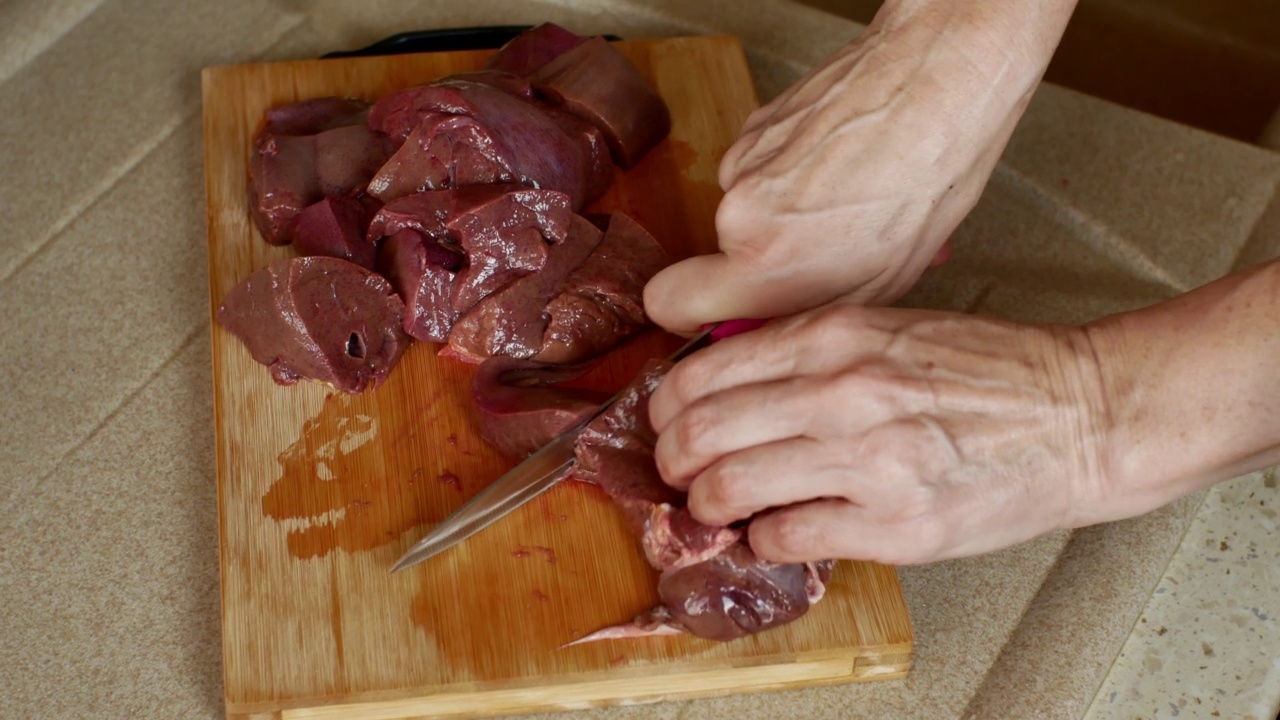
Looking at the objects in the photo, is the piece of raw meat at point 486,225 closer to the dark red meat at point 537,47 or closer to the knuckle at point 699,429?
the dark red meat at point 537,47

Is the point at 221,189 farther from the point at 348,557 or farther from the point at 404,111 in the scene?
the point at 348,557

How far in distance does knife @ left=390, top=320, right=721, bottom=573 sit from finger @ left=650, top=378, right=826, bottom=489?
0.31m

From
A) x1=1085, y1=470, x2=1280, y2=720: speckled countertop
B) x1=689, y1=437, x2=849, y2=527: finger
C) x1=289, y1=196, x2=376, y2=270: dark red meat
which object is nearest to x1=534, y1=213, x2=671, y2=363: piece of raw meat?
x1=289, y1=196, x2=376, y2=270: dark red meat

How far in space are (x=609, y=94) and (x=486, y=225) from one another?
0.51 m

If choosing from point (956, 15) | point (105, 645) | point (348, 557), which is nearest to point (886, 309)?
point (956, 15)

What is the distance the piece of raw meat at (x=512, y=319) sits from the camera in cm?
259

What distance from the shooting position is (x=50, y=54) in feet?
11.1

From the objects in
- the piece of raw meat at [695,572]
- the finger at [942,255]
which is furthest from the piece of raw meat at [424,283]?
the finger at [942,255]

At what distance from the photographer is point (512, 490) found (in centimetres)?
239

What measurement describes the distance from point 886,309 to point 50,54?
2440 mm

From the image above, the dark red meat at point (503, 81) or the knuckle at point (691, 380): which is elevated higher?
the knuckle at point (691, 380)

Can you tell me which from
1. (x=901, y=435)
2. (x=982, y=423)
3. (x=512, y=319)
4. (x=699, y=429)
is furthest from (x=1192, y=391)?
(x=512, y=319)

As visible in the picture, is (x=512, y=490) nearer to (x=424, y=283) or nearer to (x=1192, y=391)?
(x=424, y=283)

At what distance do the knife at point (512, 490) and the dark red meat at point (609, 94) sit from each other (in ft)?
2.34
